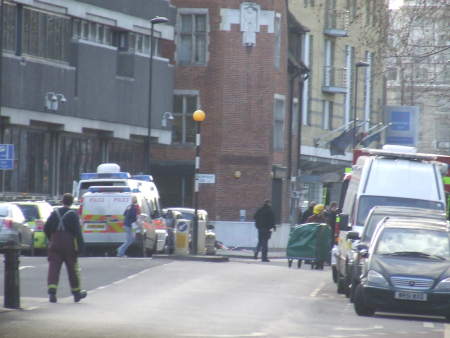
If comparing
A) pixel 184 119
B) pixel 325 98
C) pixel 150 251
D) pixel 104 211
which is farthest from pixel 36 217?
pixel 325 98

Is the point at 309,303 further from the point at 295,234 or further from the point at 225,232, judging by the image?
the point at 225,232

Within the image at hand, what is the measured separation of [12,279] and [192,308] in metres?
2.90

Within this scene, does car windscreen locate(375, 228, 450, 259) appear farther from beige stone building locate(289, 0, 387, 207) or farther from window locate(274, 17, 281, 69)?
beige stone building locate(289, 0, 387, 207)

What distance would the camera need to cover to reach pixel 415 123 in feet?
215

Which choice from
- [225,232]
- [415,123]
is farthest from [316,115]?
[225,232]

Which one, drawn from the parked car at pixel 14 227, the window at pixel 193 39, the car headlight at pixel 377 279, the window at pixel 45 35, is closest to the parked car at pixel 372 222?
the car headlight at pixel 377 279

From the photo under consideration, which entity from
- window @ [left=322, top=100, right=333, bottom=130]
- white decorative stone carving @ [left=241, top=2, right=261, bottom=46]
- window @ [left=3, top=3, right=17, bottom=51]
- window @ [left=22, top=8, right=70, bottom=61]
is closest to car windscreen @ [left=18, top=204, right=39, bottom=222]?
window @ [left=3, top=3, right=17, bottom=51]

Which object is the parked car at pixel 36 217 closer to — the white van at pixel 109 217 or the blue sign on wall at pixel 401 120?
the white van at pixel 109 217

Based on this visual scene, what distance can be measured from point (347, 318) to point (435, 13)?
8.04m

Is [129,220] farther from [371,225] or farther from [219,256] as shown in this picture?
[371,225]

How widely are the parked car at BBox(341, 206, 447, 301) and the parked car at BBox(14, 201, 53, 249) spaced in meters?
16.4

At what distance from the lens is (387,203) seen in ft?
95.3

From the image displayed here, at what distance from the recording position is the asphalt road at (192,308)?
62.6ft

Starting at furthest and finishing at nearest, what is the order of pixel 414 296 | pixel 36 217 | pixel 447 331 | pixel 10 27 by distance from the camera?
1. pixel 10 27
2. pixel 36 217
3. pixel 414 296
4. pixel 447 331
